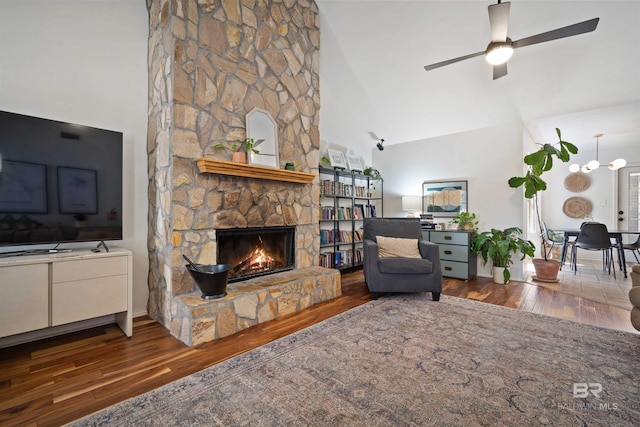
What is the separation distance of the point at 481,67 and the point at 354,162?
238cm

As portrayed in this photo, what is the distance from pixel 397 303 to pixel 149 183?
286 cm

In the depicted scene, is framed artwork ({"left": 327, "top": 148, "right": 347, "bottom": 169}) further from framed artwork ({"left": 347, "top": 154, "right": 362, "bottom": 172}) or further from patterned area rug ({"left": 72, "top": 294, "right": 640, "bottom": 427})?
patterned area rug ({"left": 72, "top": 294, "right": 640, "bottom": 427})

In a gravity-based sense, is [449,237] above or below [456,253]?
above

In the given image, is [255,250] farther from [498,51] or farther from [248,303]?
[498,51]

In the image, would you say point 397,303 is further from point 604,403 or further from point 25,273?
point 25,273

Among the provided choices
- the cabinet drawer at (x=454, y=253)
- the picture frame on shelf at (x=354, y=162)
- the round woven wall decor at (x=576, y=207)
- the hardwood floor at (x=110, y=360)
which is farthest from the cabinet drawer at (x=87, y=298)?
the round woven wall decor at (x=576, y=207)

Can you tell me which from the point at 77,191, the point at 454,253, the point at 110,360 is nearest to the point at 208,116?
the point at 77,191

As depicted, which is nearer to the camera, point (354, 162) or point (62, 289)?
point (62, 289)

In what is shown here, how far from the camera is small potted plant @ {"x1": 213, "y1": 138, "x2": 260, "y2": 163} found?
2801 millimetres

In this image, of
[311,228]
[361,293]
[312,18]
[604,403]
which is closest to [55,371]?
[311,228]

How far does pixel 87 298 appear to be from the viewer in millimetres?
2219

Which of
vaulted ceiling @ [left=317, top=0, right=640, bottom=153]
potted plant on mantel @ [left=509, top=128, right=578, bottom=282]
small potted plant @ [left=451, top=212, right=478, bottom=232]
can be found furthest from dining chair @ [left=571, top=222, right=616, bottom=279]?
small potted plant @ [left=451, top=212, right=478, bottom=232]

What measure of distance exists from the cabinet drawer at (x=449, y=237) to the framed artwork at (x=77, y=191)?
4.33m

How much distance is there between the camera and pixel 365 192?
543 cm
